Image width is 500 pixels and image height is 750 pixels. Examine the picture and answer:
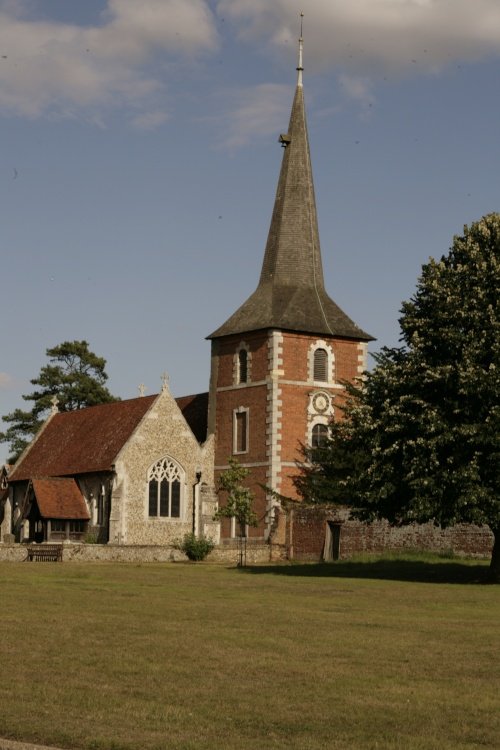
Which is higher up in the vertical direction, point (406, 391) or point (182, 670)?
point (406, 391)

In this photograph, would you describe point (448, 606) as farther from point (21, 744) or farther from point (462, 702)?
point (21, 744)

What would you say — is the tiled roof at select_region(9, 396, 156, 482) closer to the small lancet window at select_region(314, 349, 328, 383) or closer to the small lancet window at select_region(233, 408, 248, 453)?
the small lancet window at select_region(233, 408, 248, 453)

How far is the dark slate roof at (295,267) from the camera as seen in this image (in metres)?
65.4

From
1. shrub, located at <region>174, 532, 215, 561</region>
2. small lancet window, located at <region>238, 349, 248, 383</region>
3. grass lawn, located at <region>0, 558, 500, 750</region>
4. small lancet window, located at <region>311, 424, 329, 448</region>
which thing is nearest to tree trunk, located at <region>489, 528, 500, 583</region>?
grass lawn, located at <region>0, 558, 500, 750</region>

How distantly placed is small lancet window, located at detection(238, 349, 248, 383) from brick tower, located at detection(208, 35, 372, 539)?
53 mm

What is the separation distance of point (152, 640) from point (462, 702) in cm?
653

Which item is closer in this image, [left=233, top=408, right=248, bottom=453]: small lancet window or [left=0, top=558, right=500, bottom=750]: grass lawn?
[left=0, top=558, right=500, bottom=750]: grass lawn

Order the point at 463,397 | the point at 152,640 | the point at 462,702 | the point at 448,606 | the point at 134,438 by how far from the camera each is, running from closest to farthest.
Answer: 1. the point at 462,702
2. the point at 152,640
3. the point at 448,606
4. the point at 463,397
5. the point at 134,438

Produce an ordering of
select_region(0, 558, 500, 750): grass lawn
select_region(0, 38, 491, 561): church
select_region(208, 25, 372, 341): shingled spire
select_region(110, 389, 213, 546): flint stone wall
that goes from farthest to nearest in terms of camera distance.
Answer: select_region(208, 25, 372, 341): shingled spire → select_region(0, 38, 491, 561): church → select_region(110, 389, 213, 546): flint stone wall → select_region(0, 558, 500, 750): grass lawn

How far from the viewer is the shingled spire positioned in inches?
2574

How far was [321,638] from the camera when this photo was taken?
65.5 feet

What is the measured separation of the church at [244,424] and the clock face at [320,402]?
0.17 ft

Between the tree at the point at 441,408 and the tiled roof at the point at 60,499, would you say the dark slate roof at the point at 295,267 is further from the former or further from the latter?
the tree at the point at 441,408

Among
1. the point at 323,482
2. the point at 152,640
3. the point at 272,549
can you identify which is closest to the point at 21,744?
the point at 152,640
